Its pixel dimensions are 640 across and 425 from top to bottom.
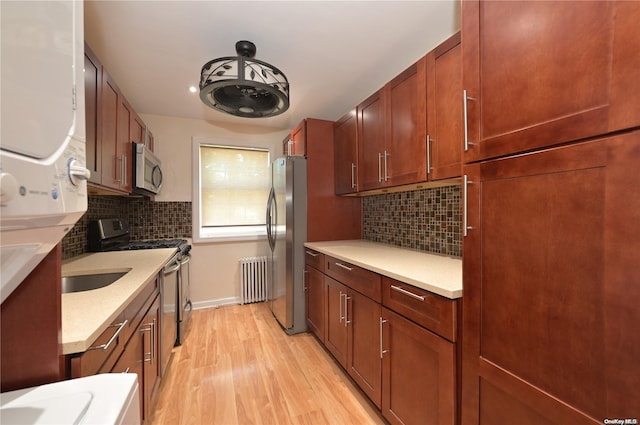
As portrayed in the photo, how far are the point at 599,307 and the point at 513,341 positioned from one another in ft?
0.91

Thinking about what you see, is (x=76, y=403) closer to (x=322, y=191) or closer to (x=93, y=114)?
(x=93, y=114)

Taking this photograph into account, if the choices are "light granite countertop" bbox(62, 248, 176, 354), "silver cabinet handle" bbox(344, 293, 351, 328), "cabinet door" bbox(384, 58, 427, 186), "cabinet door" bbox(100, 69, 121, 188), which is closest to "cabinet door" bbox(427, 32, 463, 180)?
"cabinet door" bbox(384, 58, 427, 186)

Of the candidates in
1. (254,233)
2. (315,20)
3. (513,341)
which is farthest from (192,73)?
(513,341)

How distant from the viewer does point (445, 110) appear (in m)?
1.50

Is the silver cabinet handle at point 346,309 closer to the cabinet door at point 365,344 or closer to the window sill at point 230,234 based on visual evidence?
the cabinet door at point 365,344

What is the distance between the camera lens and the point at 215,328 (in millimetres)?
2783

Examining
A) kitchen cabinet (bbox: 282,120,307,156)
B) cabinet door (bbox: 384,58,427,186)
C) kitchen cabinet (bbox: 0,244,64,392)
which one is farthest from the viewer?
kitchen cabinet (bbox: 282,120,307,156)

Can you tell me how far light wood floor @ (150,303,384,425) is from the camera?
63.2 inches

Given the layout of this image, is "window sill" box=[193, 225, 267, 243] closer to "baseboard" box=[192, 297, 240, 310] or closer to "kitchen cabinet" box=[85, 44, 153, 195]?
"baseboard" box=[192, 297, 240, 310]

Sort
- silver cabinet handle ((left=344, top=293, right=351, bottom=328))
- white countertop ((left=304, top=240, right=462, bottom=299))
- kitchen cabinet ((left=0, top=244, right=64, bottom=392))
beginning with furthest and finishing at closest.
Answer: silver cabinet handle ((left=344, top=293, right=351, bottom=328)), white countertop ((left=304, top=240, right=462, bottom=299)), kitchen cabinet ((left=0, top=244, right=64, bottom=392))

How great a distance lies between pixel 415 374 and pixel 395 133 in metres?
1.54

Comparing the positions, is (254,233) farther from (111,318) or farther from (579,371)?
(579,371)

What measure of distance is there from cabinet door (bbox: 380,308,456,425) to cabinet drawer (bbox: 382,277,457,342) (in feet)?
0.12

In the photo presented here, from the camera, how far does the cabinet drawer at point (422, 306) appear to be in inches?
42.6
